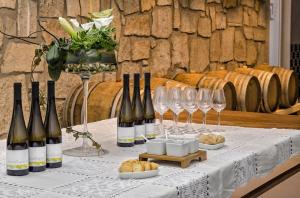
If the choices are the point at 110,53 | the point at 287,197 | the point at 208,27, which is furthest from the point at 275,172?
the point at 208,27

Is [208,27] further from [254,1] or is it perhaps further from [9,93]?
[9,93]

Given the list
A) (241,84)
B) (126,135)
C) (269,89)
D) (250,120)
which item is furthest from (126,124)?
(269,89)

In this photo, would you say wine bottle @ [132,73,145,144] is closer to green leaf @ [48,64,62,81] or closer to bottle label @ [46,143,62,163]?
green leaf @ [48,64,62,81]

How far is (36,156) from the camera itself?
5.46 ft

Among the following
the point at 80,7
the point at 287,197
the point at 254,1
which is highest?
the point at 254,1

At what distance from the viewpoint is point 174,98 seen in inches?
87.8

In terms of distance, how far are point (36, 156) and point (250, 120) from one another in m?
1.74

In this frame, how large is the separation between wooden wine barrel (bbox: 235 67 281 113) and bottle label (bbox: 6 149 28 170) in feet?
12.1

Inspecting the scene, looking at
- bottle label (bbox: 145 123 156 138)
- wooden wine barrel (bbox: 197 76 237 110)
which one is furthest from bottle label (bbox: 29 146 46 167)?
wooden wine barrel (bbox: 197 76 237 110)

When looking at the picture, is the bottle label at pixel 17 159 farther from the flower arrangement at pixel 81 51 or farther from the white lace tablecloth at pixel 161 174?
the flower arrangement at pixel 81 51

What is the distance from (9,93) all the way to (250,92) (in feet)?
7.52

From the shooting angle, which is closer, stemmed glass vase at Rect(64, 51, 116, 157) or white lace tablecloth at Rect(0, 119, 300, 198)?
white lace tablecloth at Rect(0, 119, 300, 198)

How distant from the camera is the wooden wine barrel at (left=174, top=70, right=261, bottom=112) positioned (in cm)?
459

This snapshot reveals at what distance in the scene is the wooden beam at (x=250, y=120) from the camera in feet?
9.70
